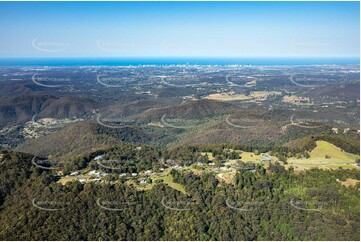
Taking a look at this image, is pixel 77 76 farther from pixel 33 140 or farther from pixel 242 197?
pixel 242 197

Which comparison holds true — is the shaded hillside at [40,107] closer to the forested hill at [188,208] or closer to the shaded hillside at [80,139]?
the shaded hillside at [80,139]

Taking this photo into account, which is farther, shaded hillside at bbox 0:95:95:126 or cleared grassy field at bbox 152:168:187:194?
shaded hillside at bbox 0:95:95:126

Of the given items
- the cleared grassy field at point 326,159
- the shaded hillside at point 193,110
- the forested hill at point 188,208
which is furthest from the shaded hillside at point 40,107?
the cleared grassy field at point 326,159

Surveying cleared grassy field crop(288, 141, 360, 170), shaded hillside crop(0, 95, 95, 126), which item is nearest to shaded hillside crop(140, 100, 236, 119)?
shaded hillside crop(0, 95, 95, 126)

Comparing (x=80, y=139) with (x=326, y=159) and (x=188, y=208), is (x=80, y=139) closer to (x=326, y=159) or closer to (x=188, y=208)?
(x=188, y=208)

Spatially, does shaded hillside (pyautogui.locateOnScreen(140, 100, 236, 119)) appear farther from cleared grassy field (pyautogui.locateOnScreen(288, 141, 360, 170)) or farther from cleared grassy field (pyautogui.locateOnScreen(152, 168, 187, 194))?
cleared grassy field (pyautogui.locateOnScreen(152, 168, 187, 194))

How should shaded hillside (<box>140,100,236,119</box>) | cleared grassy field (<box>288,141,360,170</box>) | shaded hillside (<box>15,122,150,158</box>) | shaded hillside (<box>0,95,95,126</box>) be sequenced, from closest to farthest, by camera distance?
cleared grassy field (<box>288,141,360,170</box>) < shaded hillside (<box>15,122,150,158</box>) < shaded hillside (<box>140,100,236,119</box>) < shaded hillside (<box>0,95,95,126</box>)
